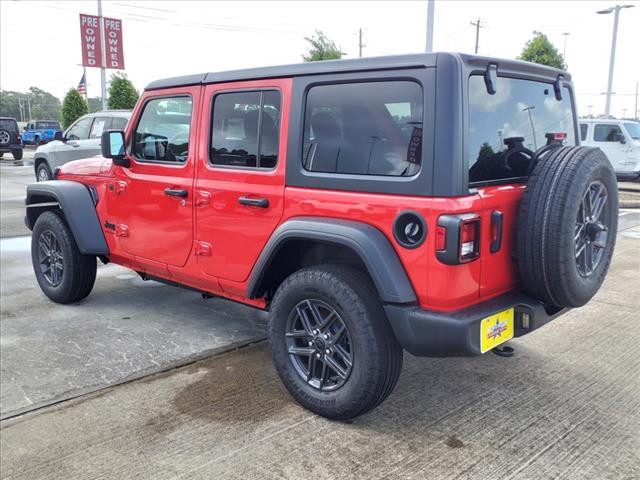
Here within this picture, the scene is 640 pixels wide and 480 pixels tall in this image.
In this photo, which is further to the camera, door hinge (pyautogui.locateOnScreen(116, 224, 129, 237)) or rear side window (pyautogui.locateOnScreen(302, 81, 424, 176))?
door hinge (pyautogui.locateOnScreen(116, 224, 129, 237))

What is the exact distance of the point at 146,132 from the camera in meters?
4.24

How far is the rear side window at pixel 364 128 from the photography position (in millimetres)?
2688

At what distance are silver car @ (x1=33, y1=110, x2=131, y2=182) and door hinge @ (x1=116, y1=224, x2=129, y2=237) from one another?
→ 679 centimetres

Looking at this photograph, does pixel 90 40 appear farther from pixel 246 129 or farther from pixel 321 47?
pixel 246 129

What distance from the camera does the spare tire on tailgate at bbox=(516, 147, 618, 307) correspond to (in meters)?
2.65

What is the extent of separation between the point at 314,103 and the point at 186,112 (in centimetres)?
120

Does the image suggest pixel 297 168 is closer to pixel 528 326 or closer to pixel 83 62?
pixel 528 326

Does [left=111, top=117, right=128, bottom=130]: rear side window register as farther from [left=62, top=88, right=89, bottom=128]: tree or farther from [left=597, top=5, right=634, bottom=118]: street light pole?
[left=62, top=88, right=89, bottom=128]: tree

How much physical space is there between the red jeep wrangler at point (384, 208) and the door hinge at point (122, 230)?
0.71 metres

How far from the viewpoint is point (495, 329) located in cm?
276

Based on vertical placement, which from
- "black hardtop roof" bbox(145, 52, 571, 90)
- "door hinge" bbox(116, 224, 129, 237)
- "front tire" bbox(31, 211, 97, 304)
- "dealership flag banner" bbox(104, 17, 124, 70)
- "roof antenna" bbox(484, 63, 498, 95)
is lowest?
"front tire" bbox(31, 211, 97, 304)

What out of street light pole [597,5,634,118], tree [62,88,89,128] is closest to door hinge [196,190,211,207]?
street light pole [597,5,634,118]

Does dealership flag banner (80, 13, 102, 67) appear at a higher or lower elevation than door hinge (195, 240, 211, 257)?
higher

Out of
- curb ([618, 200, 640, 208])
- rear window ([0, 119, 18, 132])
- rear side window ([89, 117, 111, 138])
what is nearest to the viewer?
rear side window ([89, 117, 111, 138])
